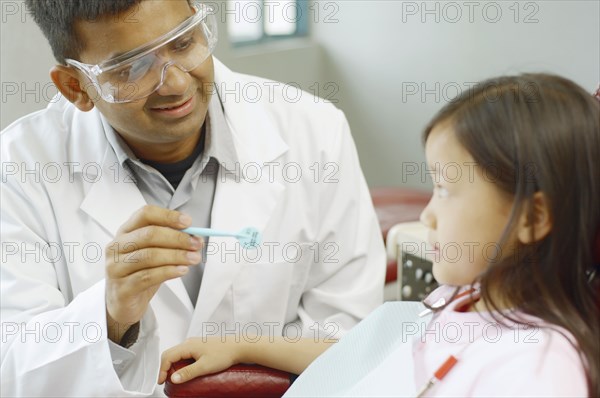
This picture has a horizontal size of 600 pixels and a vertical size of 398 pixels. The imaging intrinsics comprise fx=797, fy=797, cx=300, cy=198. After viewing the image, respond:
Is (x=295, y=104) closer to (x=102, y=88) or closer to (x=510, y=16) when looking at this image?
(x=102, y=88)

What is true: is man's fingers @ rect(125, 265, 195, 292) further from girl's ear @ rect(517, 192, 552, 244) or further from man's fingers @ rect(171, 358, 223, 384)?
girl's ear @ rect(517, 192, 552, 244)

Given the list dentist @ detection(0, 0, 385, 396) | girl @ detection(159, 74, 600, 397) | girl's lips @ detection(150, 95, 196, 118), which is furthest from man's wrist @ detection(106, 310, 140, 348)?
girl @ detection(159, 74, 600, 397)

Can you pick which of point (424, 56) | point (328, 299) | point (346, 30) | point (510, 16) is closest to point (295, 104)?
point (328, 299)

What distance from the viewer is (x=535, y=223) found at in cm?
98

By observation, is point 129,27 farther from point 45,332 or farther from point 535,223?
point 535,223

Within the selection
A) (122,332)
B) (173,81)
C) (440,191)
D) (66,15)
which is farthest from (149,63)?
(440,191)

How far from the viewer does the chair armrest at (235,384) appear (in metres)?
1.41

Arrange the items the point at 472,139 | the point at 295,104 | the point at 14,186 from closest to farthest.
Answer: the point at 472,139, the point at 14,186, the point at 295,104

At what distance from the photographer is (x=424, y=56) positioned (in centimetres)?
359

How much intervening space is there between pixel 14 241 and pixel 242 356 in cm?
51

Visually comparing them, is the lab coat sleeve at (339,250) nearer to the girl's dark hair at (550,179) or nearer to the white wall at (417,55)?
the girl's dark hair at (550,179)

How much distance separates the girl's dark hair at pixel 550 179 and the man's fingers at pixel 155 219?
0.51m

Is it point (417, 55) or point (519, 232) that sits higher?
point (519, 232)

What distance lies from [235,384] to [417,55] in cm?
250
